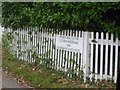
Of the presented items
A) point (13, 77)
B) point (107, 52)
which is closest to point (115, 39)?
point (107, 52)

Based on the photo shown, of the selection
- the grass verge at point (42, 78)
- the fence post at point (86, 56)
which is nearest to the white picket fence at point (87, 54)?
the fence post at point (86, 56)

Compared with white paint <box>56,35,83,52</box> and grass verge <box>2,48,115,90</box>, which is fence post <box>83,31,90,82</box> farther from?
grass verge <box>2,48,115,90</box>

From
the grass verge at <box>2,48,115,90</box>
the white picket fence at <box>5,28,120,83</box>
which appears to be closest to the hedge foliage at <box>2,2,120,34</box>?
the white picket fence at <box>5,28,120,83</box>

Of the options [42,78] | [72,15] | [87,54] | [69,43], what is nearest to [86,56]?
[87,54]

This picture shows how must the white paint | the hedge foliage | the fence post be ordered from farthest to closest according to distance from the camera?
the white paint
the fence post
the hedge foliage

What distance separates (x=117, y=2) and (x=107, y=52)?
4.23ft

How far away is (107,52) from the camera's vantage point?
24.7 feet

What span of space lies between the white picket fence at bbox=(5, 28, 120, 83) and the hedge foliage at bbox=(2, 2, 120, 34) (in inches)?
9.7

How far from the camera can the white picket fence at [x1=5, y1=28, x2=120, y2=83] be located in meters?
7.50

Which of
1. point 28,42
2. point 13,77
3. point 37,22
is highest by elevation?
point 37,22

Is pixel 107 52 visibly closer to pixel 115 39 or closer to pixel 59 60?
pixel 115 39

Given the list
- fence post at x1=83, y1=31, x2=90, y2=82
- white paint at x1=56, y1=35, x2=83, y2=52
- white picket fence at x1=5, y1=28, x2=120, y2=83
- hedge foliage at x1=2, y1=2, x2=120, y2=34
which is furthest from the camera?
white paint at x1=56, y1=35, x2=83, y2=52

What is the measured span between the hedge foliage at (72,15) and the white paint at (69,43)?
0.95ft

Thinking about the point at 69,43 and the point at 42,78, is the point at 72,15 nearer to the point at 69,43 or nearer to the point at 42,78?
the point at 69,43
